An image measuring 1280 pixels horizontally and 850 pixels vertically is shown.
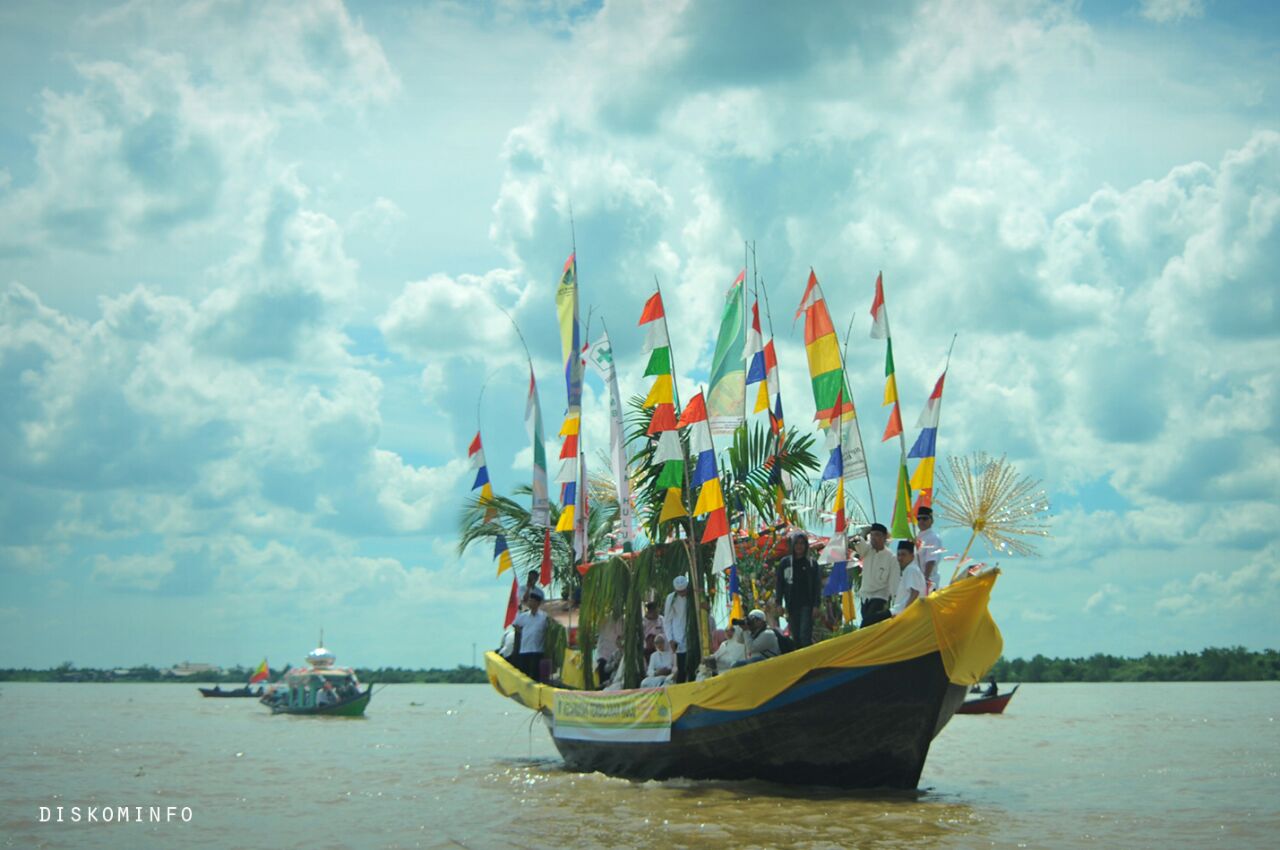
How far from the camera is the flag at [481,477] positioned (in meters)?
19.9

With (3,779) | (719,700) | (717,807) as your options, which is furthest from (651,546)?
(3,779)

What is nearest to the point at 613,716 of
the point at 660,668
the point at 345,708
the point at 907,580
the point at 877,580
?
the point at 660,668

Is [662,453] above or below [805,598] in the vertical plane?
above

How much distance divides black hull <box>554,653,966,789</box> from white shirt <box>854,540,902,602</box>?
1.10 metres

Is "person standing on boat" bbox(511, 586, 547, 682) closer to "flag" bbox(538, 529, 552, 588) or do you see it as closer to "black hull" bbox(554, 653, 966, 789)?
"flag" bbox(538, 529, 552, 588)

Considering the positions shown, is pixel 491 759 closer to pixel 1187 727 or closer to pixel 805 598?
pixel 805 598

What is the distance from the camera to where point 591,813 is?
1270 centimetres

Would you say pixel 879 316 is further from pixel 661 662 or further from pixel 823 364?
pixel 661 662

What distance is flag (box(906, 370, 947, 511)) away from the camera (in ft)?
44.4

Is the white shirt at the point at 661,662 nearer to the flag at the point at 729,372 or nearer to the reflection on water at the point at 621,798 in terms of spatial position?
the reflection on water at the point at 621,798

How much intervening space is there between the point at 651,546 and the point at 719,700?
3390 mm

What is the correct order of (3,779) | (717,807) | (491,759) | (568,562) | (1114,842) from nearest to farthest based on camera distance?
(1114,842) < (717,807) < (3,779) < (568,562) < (491,759)

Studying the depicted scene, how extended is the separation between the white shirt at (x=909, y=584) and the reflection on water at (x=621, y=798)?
2.05 metres

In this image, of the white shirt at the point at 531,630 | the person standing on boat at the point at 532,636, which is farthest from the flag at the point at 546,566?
the white shirt at the point at 531,630
